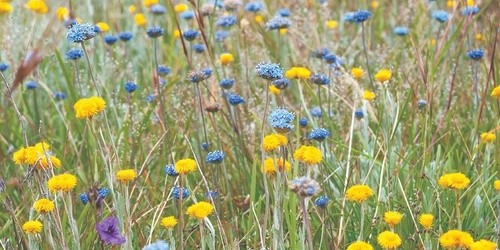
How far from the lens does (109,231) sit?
1713 millimetres

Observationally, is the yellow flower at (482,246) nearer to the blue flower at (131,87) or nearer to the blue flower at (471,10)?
the blue flower at (471,10)

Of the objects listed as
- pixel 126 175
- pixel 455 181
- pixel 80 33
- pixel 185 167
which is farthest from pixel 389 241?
pixel 80 33

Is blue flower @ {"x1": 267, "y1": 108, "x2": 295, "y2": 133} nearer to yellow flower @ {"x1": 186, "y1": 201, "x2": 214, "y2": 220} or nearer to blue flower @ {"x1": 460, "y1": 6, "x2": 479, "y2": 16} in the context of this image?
yellow flower @ {"x1": 186, "y1": 201, "x2": 214, "y2": 220}

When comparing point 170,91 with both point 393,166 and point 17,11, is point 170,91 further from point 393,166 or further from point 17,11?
point 17,11

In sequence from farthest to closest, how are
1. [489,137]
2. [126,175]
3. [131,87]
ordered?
[131,87], [489,137], [126,175]

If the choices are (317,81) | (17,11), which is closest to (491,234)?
(317,81)

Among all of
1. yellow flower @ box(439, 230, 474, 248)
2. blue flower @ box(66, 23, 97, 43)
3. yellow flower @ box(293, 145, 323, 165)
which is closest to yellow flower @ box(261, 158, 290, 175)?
yellow flower @ box(293, 145, 323, 165)

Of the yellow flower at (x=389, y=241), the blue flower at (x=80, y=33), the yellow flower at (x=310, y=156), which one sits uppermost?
the blue flower at (x=80, y=33)

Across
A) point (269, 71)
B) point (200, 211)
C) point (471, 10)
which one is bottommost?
point (200, 211)

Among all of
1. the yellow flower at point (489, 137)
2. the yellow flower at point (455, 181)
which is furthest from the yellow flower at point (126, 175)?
the yellow flower at point (489, 137)

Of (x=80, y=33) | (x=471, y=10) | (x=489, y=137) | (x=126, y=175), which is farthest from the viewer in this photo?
(x=471, y=10)

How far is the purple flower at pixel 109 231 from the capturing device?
169cm

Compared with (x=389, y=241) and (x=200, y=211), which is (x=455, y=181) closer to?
(x=389, y=241)

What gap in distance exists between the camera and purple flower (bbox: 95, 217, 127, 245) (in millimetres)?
1688
